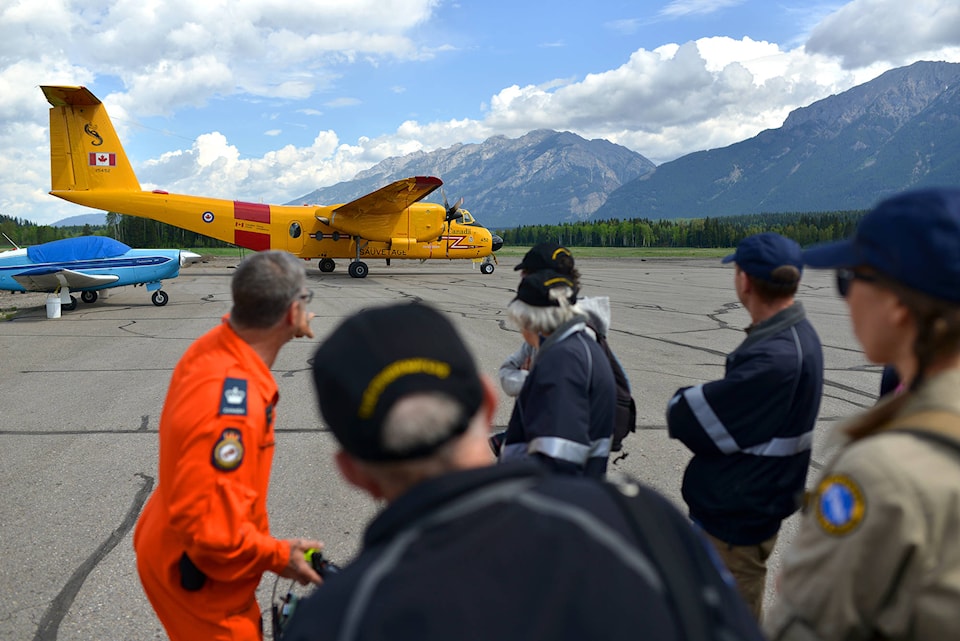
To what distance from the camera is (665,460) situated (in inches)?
220

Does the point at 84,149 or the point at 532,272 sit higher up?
the point at 84,149

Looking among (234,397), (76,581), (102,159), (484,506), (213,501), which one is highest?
(102,159)

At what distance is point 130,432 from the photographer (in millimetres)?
6402

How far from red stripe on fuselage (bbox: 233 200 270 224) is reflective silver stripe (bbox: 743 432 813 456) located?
25497 mm

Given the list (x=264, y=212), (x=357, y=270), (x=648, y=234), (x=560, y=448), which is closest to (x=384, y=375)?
(x=560, y=448)

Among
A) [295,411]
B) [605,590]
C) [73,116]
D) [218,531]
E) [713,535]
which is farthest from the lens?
[73,116]

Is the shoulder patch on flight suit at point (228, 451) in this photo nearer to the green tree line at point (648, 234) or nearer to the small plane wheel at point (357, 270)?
the small plane wheel at point (357, 270)

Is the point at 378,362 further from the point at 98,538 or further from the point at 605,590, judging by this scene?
the point at 98,538

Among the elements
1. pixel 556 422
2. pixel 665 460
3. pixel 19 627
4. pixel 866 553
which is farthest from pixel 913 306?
pixel 665 460

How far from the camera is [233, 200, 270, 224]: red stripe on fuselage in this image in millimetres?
25297

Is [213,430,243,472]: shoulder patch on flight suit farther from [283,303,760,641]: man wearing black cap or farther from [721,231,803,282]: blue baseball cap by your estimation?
[721,231,803,282]: blue baseball cap

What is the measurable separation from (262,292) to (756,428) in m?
2.10

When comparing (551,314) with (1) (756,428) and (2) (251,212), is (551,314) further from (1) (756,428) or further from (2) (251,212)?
(2) (251,212)

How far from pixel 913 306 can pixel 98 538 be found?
4.77 m
